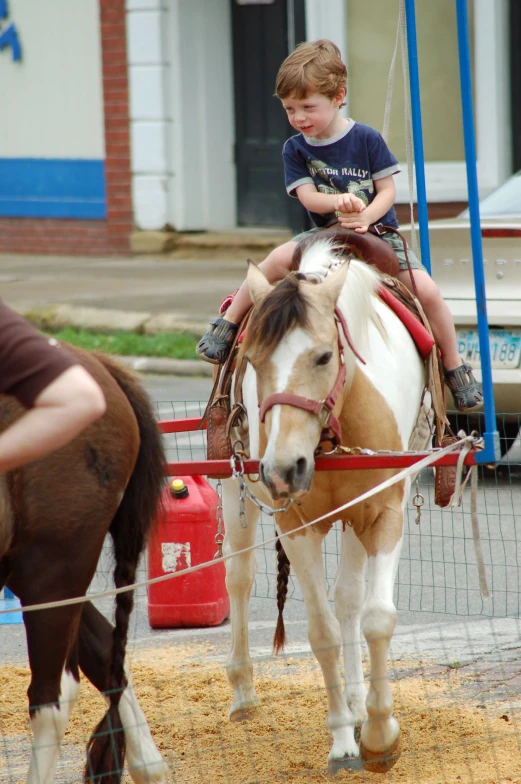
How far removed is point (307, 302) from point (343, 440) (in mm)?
563

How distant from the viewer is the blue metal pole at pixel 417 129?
4816 mm

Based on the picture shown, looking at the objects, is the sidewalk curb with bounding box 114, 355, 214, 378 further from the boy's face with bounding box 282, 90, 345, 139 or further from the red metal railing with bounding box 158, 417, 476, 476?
the red metal railing with bounding box 158, 417, 476, 476

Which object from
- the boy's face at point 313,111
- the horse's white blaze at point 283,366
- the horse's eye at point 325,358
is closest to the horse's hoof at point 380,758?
the horse's white blaze at point 283,366

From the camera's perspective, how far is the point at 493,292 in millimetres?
7508

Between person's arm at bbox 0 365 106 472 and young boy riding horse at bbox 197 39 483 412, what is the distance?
212cm

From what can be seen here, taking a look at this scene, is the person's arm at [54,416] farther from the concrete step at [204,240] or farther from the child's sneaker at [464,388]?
the concrete step at [204,240]

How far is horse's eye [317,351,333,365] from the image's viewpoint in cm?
381

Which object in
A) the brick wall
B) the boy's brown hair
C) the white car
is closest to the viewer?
the boy's brown hair

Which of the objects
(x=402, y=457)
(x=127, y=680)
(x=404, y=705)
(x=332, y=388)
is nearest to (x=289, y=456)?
(x=332, y=388)

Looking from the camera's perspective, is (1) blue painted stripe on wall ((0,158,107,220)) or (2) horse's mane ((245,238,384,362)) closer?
(2) horse's mane ((245,238,384,362))

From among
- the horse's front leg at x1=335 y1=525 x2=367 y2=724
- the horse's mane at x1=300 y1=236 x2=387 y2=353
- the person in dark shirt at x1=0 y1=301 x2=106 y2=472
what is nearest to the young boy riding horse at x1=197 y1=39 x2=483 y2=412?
the horse's mane at x1=300 y1=236 x2=387 y2=353

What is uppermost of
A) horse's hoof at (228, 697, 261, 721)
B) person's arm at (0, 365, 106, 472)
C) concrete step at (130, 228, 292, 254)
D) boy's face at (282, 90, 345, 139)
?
boy's face at (282, 90, 345, 139)

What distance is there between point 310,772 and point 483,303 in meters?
1.83

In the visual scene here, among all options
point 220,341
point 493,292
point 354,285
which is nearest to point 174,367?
point 493,292
